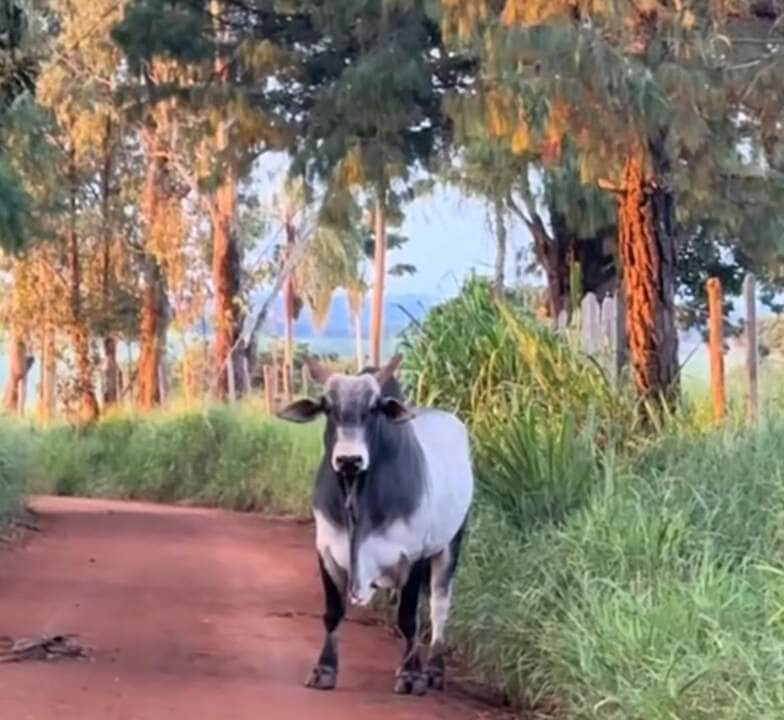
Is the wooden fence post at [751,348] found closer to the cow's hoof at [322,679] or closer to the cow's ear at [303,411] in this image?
the cow's ear at [303,411]

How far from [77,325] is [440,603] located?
2945 cm

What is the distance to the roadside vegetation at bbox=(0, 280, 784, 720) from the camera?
24.9ft

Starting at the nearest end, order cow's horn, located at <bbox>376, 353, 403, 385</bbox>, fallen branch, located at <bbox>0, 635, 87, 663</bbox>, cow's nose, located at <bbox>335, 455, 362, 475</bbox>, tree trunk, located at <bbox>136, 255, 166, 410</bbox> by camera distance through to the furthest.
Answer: cow's nose, located at <bbox>335, 455, 362, 475</bbox>, cow's horn, located at <bbox>376, 353, 403, 385</bbox>, fallen branch, located at <bbox>0, 635, 87, 663</bbox>, tree trunk, located at <bbox>136, 255, 166, 410</bbox>

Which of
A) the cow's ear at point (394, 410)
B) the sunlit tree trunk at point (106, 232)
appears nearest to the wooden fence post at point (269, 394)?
the sunlit tree trunk at point (106, 232)

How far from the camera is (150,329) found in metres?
39.9

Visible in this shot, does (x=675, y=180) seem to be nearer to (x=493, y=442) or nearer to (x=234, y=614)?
(x=493, y=442)

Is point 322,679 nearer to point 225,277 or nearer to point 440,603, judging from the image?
point 440,603

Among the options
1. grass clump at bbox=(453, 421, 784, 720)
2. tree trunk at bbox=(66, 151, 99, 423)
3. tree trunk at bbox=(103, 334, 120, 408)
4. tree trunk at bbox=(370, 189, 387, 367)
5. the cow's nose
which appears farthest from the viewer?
tree trunk at bbox=(103, 334, 120, 408)

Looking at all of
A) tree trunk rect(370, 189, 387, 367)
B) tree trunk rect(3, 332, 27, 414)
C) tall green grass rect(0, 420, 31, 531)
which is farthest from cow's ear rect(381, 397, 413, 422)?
tree trunk rect(3, 332, 27, 414)

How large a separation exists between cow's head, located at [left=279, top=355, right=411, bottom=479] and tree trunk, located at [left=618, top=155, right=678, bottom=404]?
502 centimetres

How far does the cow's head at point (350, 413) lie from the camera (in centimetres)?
960

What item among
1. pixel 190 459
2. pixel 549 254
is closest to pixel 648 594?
pixel 549 254

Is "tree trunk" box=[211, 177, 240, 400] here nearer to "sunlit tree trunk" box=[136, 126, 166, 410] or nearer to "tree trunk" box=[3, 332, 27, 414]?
"sunlit tree trunk" box=[136, 126, 166, 410]

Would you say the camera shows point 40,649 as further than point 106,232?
No
